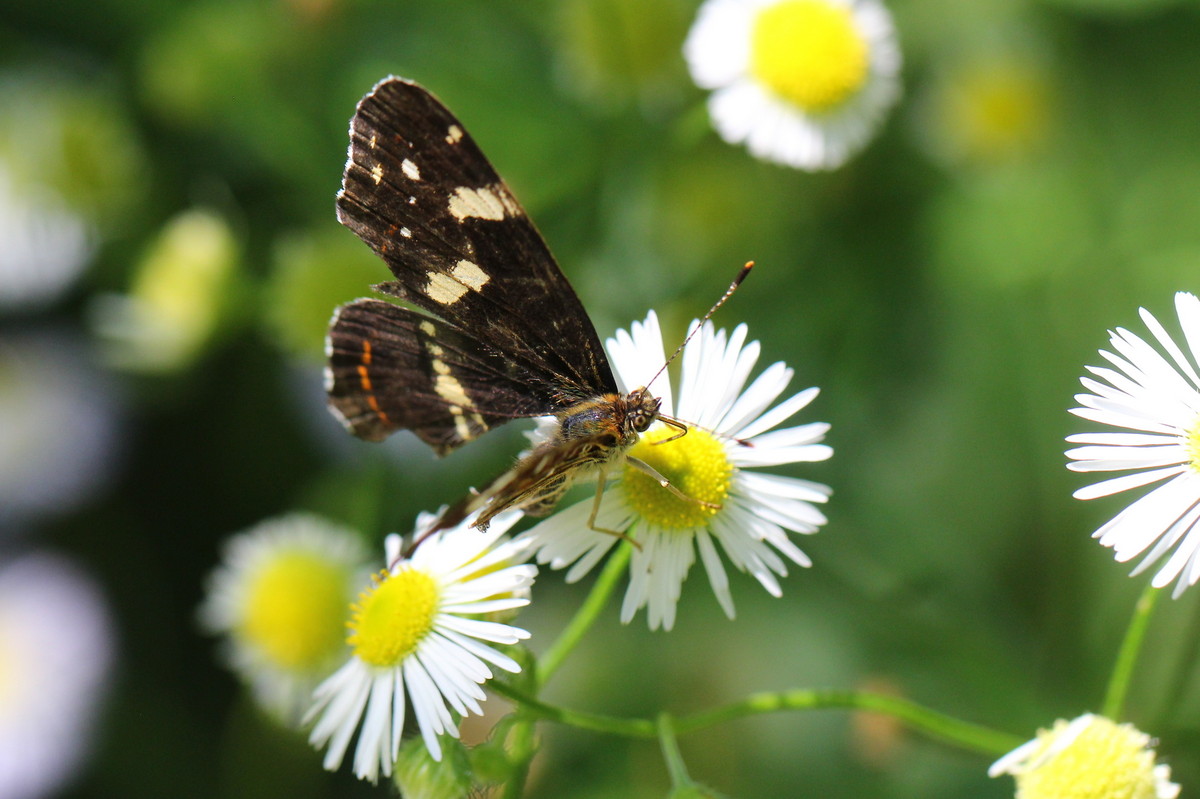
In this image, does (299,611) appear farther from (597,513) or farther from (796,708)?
(796,708)

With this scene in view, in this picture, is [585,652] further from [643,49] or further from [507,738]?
[643,49]

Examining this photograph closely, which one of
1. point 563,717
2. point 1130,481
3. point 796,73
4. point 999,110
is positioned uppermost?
point 999,110

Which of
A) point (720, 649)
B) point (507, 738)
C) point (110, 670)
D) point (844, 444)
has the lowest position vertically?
point (110, 670)

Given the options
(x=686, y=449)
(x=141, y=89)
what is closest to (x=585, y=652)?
(x=686, y=449)

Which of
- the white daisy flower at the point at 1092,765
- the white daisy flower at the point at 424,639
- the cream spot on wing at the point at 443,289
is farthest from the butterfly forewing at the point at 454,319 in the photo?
the white daisy flower at the point at 1092,765

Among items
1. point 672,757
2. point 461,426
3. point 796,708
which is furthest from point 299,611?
point 796,708

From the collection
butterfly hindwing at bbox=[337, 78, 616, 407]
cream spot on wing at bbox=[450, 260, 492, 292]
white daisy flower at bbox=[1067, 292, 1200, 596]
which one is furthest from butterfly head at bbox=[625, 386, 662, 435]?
white daisy flower at bbox=[1067, 292, 1200, 596]
